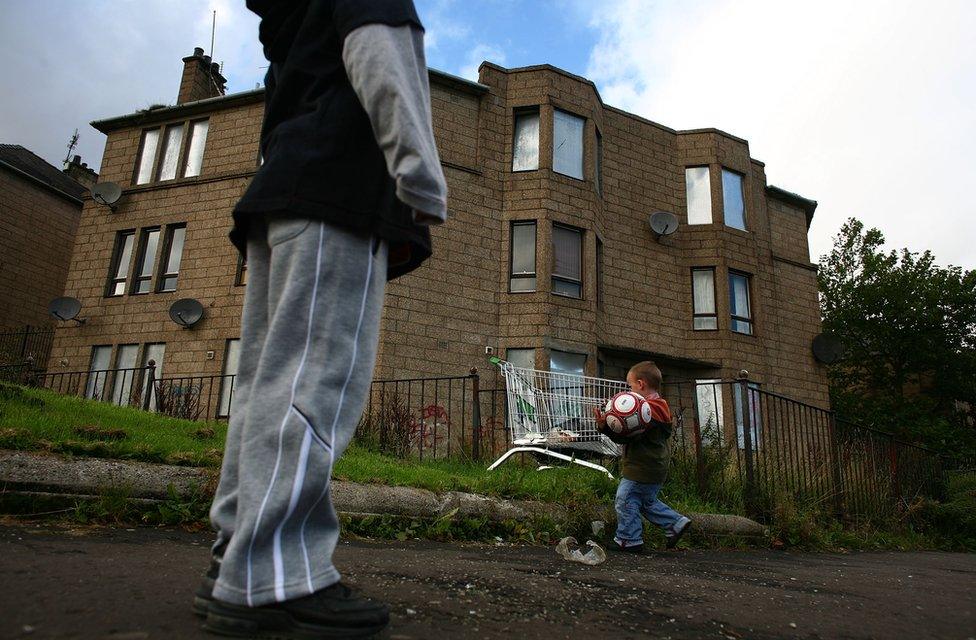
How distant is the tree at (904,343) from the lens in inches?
1098

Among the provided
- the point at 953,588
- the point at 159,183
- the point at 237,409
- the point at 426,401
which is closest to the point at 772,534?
the point at 953,588

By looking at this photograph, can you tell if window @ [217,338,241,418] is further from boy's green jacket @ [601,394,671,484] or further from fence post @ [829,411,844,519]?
fence post @ [829,411,844,519]

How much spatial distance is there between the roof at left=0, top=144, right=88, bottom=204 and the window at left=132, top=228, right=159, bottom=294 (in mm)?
7054

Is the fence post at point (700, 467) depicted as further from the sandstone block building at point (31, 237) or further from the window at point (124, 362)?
the sandstone block building at point (31, 237)

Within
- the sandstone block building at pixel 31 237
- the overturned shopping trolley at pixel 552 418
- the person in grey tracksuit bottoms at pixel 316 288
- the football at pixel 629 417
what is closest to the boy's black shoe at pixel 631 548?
the football at pixel 629 417

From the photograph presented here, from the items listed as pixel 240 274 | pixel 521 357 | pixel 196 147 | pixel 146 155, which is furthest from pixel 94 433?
pixel 146 155

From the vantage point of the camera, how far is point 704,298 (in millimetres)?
18562

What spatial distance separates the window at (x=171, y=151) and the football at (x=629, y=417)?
16.7 metres

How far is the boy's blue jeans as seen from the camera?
5.28 m

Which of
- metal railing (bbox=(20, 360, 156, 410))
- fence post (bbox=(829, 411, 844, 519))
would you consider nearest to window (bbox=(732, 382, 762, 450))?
fence post (bbox=(829, 411, 844, 519))

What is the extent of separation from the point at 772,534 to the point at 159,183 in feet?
57.1

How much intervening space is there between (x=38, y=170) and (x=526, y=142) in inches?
698

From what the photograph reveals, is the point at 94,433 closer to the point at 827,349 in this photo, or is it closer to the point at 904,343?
the point at 827,349

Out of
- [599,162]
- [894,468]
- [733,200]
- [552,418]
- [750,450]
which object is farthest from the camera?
[733,200]
